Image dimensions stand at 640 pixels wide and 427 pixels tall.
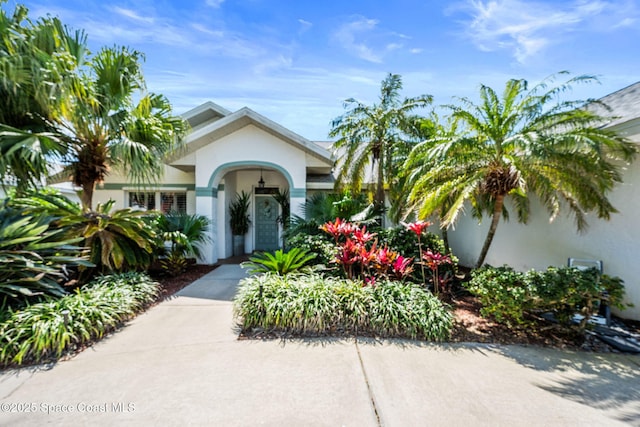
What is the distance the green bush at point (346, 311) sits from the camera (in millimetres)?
4559

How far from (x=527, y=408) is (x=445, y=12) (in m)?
7.60

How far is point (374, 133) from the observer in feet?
27.3

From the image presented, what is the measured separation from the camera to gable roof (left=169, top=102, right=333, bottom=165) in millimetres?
9023

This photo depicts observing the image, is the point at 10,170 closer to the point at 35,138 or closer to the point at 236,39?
the point at 35,138

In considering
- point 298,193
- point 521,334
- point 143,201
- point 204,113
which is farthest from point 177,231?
point 521,334

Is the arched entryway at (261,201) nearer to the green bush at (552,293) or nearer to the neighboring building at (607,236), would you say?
the neighboring building at (607,236)

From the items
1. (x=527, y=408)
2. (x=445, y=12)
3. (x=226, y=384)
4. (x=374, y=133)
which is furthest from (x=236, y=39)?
(x=527, y=408)

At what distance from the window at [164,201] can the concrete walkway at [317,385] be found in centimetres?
794

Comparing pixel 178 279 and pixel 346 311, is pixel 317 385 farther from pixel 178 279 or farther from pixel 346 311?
pixel 178 279

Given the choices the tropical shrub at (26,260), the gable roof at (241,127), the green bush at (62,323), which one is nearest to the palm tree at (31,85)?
the tropical shrub at (26,260)

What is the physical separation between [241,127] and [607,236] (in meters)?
10.2

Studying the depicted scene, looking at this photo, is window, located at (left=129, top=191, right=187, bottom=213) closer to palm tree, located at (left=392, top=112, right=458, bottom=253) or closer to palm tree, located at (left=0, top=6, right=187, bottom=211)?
palm tree, located at (left=0, top=6, right=187, bottom=211)

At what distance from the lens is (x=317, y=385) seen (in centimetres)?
326

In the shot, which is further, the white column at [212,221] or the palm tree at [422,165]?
the white column at [212,221]
